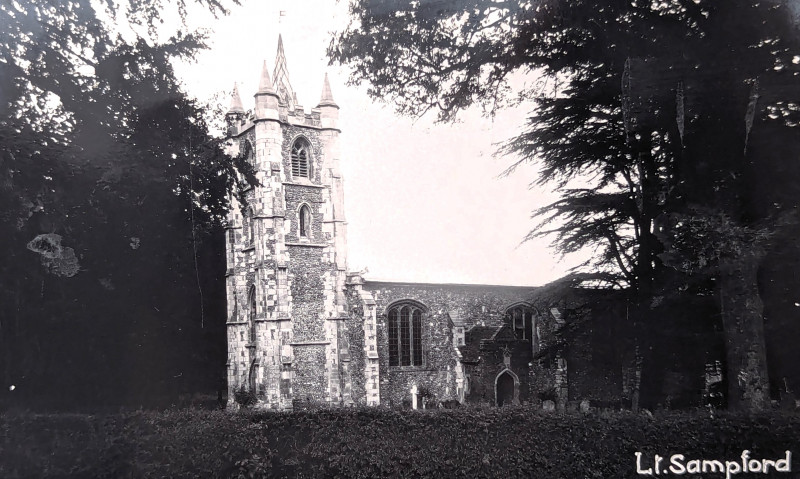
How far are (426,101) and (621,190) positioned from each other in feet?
13.6

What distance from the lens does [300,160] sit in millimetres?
25922

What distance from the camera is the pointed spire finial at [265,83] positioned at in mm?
24422

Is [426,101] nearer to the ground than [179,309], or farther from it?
farther from it

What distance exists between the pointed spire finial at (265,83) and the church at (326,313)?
1.5 inches

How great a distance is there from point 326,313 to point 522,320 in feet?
27.9

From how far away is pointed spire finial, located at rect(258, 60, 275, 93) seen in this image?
24422 mm

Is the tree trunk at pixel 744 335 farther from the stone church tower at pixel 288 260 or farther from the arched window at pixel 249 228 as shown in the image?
the arched window at pixel 249 228

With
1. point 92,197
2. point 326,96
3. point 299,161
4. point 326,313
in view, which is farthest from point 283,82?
point 92,197

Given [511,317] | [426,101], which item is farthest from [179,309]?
[511,317]

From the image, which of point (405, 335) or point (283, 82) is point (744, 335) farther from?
point (283, 82)

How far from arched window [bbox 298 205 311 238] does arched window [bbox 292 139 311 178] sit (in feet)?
4.72

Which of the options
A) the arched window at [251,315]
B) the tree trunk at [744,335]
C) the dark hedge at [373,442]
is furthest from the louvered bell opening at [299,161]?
the tree trunk at [744,335]

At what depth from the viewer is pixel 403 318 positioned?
84.3ft

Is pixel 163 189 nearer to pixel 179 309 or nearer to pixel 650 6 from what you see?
pixel 179 309
